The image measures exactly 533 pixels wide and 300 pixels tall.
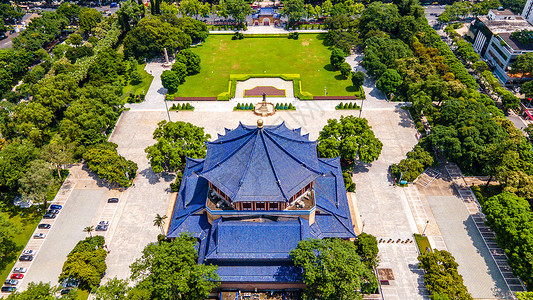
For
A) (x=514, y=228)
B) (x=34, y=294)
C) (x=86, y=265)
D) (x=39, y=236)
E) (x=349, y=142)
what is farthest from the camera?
(x=349, y=142)

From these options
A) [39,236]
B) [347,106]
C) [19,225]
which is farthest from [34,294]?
[347,106]

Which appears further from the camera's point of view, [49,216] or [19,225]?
[49,216]

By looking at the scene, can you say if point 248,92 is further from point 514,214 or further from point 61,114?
point 514,214

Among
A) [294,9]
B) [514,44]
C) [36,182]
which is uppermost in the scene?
[294,9]

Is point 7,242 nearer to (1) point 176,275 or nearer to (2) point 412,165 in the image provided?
(1) point 176,275

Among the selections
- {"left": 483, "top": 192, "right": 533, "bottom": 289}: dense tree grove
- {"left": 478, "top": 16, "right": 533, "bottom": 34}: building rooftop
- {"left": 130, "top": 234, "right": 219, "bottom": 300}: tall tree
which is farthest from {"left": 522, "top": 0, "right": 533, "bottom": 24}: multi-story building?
{"left": 130, "top": 234, "right": 219, "bottom": 300}: tall tree

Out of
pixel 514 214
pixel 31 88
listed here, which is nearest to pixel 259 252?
pixel 514 214

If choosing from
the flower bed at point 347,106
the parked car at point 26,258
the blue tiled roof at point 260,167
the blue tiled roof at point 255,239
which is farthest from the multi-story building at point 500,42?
the parked car at point 26,258
